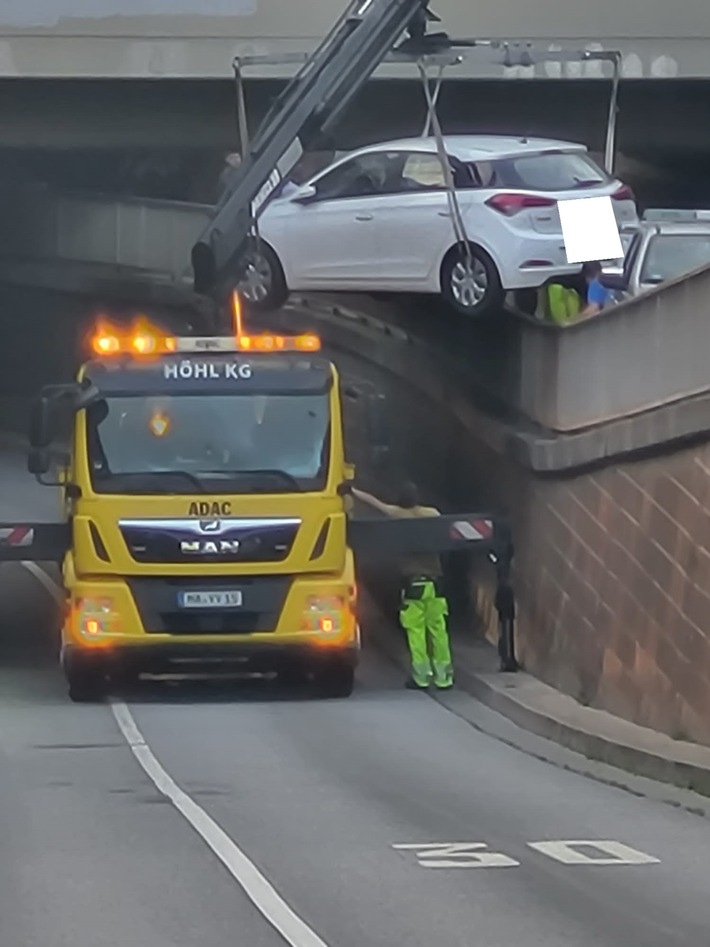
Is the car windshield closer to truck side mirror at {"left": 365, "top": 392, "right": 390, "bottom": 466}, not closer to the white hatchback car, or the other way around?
the white hatchback car

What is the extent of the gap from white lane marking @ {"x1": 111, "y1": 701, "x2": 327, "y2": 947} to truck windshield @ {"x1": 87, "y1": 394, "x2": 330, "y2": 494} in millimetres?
3125

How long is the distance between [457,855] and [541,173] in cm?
1188

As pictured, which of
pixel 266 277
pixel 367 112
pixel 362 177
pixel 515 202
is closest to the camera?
pixel 515 202

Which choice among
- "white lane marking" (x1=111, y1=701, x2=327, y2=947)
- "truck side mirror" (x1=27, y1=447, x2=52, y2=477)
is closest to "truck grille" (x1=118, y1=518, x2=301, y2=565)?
"truck side mirror" (x1=27, y1=447, x2=52, y2=477)

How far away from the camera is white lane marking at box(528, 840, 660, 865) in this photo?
458 inches

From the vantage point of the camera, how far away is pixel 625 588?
62.3 feet

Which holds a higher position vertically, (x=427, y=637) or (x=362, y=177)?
(x=362, y=177)

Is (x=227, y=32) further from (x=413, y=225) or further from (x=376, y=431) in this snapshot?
(x=376, y=431)

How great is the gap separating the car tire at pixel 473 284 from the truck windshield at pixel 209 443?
9.52ft

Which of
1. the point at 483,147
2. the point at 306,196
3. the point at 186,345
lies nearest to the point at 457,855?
the point at 186,345

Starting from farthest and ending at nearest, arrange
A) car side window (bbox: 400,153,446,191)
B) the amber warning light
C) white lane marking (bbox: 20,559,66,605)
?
white lane marking (bbox: 20,559,66,605), car side window (bbox: 400,153,446,191), the amber warning light

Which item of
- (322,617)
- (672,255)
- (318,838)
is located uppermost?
(672,255)

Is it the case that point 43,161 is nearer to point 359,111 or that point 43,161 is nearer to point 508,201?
point 359,111

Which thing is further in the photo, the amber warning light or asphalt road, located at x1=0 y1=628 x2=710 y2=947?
the amber warning light
